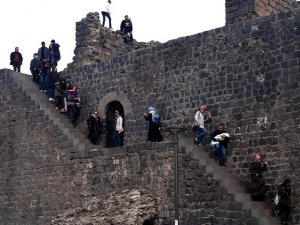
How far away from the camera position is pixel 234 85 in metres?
20.9

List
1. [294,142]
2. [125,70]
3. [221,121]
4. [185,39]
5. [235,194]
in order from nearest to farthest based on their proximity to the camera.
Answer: [235,194] → [294,142] → [221,121] → [185,39] → [125,70]

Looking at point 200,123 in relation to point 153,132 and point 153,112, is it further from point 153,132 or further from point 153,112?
point 153,112

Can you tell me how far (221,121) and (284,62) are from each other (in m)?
2.52

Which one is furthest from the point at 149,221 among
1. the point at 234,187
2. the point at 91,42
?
the point at 91,42

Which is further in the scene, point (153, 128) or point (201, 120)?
point (153, 128)

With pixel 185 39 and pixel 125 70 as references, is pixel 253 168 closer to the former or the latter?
pixel 185 39

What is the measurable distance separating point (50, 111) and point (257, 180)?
8.04 meters

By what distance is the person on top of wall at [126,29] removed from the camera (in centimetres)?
2941

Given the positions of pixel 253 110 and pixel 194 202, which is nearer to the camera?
pixel 194 202

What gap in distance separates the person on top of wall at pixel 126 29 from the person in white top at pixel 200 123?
908 centimetres

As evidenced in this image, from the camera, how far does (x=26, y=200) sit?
23.9 m

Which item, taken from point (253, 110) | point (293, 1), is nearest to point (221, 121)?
point (253, 110)

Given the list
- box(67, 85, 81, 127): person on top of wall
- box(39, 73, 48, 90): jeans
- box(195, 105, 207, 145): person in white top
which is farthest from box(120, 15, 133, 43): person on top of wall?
box(195, 105, 207, 145): person in white top

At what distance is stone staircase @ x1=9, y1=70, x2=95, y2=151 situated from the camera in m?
22.9
